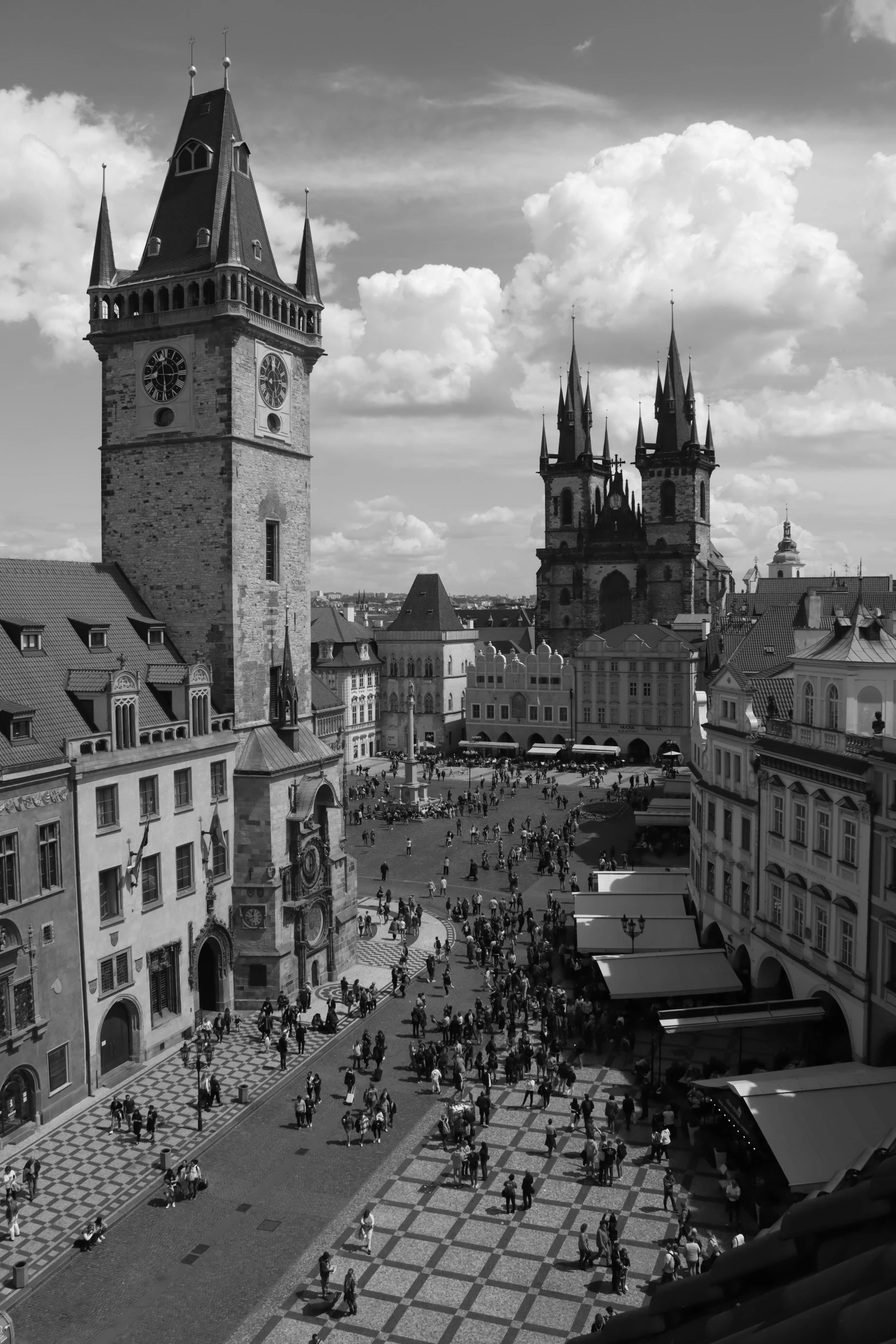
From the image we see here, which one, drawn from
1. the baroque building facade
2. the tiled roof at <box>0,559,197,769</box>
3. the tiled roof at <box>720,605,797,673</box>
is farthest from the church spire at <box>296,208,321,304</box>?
the baroque building facade

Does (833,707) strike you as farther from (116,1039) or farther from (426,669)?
(426,669)

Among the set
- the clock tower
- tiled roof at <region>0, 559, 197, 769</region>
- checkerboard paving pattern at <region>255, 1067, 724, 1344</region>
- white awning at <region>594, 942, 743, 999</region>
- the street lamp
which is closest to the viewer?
checkerboard paving pattern at <region>255, 1067, 724, 1344</region>

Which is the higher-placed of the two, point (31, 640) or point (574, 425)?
point (574, 425)

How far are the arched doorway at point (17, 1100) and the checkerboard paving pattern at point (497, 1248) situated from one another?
1136 centimetres

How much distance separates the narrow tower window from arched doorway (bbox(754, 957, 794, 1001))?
25018 mm

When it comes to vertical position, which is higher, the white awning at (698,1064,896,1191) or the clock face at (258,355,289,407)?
the clock face at (258,355,289,407)

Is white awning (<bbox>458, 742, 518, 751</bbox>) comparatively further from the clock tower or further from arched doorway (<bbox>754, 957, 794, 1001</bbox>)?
arched doorway (<bbox>754, 957, 794, 1001</bbox>)

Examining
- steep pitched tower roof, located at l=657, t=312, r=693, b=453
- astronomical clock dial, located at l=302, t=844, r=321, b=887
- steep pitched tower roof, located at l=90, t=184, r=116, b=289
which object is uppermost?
steep pitched tower roof, located at l=657, t=312, r=693, b=453

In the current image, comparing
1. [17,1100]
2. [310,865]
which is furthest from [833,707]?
[17,1100]

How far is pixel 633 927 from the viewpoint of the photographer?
133 feet

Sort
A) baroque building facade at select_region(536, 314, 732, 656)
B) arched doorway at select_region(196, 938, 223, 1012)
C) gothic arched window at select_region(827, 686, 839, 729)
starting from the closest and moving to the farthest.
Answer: gothic arched window at select_region(827, 686, 839, 729) < arched doorway at select_region(196, 938, 223, 1012) < baroque building facade at select_region(536, 314, 732, 656)

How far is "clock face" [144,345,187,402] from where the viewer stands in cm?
4362

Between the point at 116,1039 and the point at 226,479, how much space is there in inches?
840

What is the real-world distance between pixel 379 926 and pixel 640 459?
94544mm
